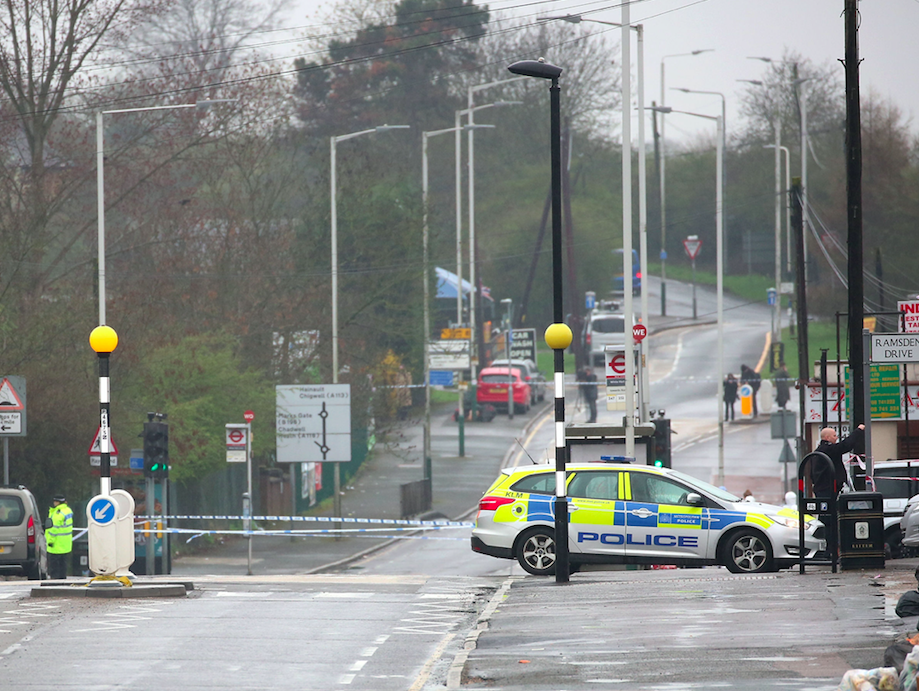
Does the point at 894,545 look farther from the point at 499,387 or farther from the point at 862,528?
the point at 499,387

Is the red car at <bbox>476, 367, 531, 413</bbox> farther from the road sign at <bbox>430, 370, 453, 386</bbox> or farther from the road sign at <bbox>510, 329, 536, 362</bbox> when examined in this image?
the road sign at <bbox>430, 370, 453, 386</bbox>

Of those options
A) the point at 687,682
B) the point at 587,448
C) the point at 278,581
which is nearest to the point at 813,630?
the point at 687,682

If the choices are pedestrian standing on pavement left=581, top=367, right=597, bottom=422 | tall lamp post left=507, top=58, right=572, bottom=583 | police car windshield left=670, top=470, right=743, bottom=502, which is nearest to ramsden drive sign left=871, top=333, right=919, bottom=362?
police car windshield left=670, top=470, right=743, bottom=502

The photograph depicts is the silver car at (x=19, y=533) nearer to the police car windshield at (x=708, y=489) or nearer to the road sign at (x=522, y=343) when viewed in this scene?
the police car windshield at (x=708, y=489)

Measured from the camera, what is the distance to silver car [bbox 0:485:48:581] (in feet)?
69.0

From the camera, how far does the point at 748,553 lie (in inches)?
717

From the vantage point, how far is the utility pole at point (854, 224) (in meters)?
19.4

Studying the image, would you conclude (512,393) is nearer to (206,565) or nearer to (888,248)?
(888,248)

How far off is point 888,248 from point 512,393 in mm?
19235

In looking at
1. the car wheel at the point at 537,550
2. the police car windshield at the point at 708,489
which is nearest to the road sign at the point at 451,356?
the car wheel at the point at 537,550

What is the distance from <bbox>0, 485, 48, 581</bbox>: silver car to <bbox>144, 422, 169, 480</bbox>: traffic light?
123 inches

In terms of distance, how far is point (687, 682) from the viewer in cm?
1001

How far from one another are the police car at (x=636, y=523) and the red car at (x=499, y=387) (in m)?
36.8

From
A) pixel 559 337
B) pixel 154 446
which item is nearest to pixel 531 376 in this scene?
pixel 154 446
